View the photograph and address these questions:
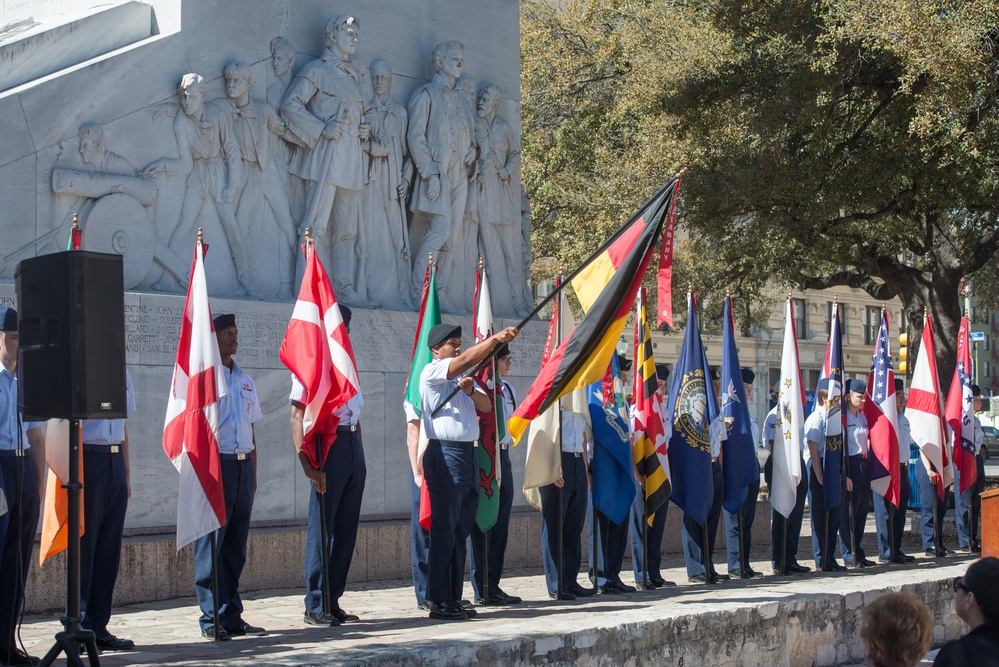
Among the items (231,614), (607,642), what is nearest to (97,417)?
(231,614)

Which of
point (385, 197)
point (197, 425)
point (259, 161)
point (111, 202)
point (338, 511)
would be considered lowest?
point (338, 511)

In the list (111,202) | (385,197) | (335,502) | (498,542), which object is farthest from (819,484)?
(111,202)

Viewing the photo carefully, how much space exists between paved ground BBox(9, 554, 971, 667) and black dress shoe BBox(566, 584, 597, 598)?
0.18 meters

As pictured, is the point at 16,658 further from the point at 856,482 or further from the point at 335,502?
the point at 856,482

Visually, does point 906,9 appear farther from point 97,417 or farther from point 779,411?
point 97,417

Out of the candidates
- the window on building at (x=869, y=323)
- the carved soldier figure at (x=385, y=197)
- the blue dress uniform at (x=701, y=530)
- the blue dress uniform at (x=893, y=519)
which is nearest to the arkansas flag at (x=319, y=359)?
the carved soldier figure at (x=385, y=197)

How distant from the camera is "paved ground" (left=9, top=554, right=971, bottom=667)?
641 cm

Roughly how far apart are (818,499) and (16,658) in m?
7.53

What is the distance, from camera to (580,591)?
952cm

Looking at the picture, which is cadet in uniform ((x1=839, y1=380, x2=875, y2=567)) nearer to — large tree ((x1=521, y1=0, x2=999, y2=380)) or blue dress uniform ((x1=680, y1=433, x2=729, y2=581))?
blue dress uniform ((x1=680, y1=433, x2=729, y2=581))

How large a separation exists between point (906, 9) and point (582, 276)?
798 centimetres

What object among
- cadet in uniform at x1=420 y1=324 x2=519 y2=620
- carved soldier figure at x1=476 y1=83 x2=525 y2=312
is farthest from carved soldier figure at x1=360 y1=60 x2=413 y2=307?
cadet in uniform at x1=420 y1=324 x2=519 y2=620

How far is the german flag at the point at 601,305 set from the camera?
26.7 feet

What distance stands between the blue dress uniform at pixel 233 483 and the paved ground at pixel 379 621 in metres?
0.40
